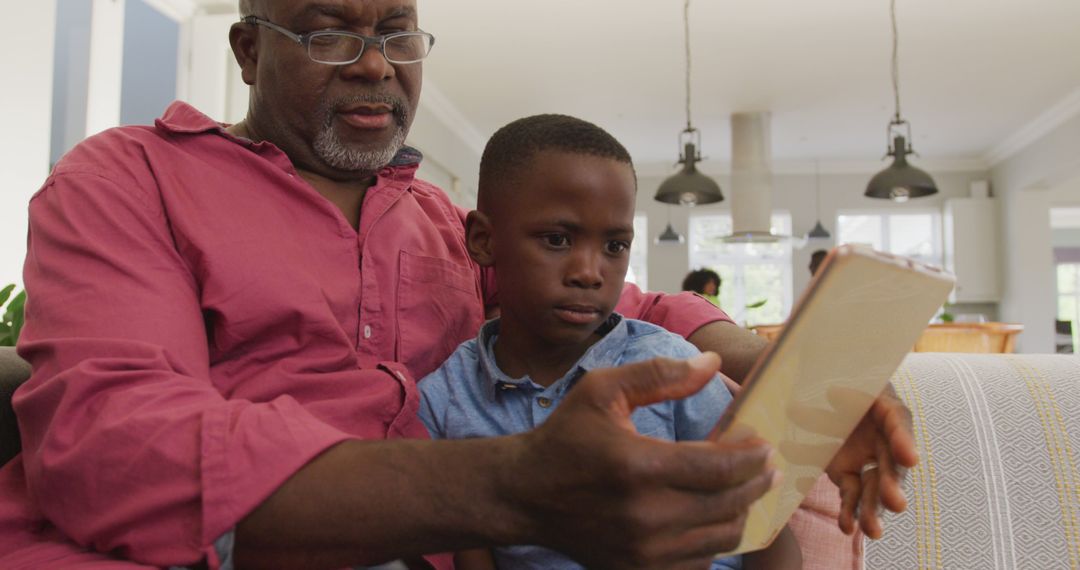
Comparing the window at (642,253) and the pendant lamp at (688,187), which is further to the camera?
the window at (642,253)

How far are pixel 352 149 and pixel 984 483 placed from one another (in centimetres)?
104

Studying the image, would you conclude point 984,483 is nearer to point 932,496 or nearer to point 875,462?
point 932,496

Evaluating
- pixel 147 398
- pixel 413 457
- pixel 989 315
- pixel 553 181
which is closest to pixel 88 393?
pixel 147 398

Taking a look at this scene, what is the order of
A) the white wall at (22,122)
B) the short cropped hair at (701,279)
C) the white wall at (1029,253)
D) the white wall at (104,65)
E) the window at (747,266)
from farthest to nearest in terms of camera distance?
the window at (747,266) < the white wall at (1029,253) < the short cropped hair at (701,279) < the white wall at (104,65) < the white wall at (22,122)

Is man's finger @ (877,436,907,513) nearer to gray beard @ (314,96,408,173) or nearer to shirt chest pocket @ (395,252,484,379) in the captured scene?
shirt chest pocket @ (395,252,484,379)

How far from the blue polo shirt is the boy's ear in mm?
103

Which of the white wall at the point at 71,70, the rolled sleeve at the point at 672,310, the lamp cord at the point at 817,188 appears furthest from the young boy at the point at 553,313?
the lamp cord at the point at 817,188

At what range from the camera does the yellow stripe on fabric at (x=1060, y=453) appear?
1.12 meters

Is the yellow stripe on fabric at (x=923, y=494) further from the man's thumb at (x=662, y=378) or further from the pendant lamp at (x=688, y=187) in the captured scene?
the pendant lamp at (x=688, y=187)

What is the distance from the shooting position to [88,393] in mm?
738

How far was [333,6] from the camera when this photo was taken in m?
1.18

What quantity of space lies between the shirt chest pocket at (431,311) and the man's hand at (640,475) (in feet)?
1.91

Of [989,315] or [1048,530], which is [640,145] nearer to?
[989,315]

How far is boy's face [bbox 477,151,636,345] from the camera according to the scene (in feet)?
3.31
